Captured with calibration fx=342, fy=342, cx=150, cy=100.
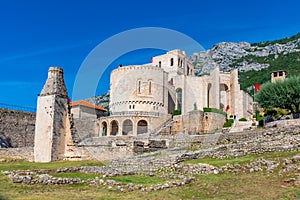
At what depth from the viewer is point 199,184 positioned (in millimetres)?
15109

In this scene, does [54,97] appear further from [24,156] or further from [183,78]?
[183,78]

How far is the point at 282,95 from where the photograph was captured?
3966 centimetres

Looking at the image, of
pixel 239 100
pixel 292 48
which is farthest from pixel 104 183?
pixel 292 48

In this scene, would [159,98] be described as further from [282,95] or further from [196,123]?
[282,95]

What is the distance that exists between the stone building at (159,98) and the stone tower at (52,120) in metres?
20.9

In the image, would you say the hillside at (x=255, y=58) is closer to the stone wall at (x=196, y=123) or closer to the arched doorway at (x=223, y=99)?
the arched doorway at (x=223, y=99)

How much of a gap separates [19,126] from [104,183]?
34.0 m

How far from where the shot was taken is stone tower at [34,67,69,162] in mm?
30234

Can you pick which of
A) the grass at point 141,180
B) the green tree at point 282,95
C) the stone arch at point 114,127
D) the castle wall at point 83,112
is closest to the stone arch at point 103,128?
the stone arch at point 114,127

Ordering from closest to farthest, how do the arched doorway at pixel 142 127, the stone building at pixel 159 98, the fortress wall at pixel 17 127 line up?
the fortress wall at pixel 17 127 → the arched doorway at pixel 142 127 → the stone building at pixel 159 98

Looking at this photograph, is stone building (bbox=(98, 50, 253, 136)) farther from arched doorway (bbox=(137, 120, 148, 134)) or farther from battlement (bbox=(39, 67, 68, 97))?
battlement (bbox=(39, 67, 68, 97))

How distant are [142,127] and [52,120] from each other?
84.7 feet

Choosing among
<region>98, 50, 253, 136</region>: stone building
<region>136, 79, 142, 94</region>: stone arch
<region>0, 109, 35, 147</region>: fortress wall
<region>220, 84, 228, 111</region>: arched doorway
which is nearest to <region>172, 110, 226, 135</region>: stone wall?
<region>98, 50, 253, 136</region>: stone building

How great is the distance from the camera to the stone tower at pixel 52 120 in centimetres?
3023
